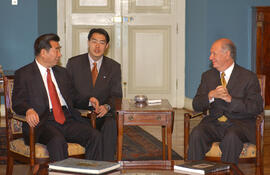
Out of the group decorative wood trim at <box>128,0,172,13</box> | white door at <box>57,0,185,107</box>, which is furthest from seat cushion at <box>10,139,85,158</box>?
decorative wood trim at <box>128,0,172,13</box>

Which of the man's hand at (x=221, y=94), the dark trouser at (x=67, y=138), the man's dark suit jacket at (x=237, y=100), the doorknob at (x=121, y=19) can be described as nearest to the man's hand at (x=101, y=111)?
the dark trouser at (x=67, y=138)

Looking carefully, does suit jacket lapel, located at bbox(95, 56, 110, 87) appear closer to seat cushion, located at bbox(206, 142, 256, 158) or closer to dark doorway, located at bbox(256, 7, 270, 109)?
seat cushion, located at bbox(206, 142, 256, 158)

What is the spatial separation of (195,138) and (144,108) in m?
0.49

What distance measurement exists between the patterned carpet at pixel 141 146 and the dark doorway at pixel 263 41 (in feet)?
7.08

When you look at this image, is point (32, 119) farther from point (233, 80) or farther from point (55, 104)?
point (233, 80)

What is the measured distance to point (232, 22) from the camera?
7074mm

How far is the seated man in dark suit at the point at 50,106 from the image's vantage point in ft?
12.1

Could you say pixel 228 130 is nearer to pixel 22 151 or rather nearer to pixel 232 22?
pixel 22 151

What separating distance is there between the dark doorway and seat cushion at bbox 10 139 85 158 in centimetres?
420

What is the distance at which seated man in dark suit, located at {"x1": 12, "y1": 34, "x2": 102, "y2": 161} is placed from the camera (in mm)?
3698

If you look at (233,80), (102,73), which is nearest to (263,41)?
(233,80)

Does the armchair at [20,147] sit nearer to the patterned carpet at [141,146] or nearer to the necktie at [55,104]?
the necktie at [55,104]

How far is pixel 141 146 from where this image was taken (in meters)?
5.41

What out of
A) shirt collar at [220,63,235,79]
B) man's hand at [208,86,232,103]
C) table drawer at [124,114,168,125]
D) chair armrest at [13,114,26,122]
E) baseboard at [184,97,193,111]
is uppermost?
shirt collar at [220,63,235,79]
